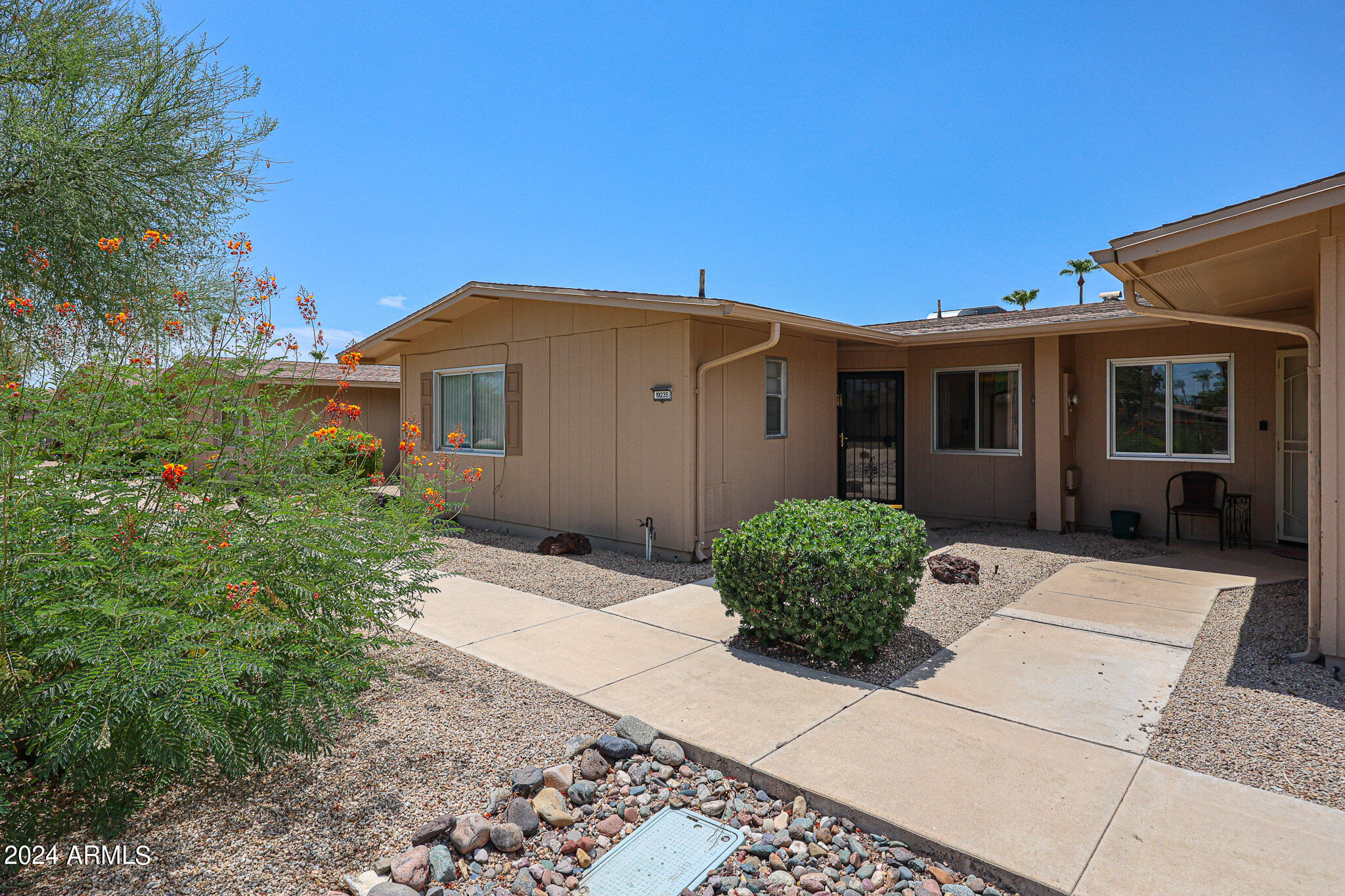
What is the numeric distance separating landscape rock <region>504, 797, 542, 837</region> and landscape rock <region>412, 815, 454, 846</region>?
0.20 metres

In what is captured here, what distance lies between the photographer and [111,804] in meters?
2.02

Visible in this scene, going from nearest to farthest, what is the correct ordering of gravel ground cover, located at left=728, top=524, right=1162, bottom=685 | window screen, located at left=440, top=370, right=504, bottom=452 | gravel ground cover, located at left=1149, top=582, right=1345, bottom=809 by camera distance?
1. gravel ground cover, located at left=1149, top=582, right=1345, bottom=809
2. gravel ground cover, located at left=728, top=524, right=1162, bottom=685
3. window screen, located at left=440, top=370, right=504, bottom=452

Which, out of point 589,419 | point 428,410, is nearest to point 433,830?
point 589,419

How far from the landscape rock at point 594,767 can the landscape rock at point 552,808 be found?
173 mm

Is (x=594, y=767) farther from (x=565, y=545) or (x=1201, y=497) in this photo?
(x=1201, y=497)

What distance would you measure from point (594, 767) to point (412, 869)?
2.61 ft

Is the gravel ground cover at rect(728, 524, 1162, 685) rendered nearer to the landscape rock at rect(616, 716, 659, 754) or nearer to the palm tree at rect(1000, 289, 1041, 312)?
the landscape rock at rect(616, 716, 659, 754)

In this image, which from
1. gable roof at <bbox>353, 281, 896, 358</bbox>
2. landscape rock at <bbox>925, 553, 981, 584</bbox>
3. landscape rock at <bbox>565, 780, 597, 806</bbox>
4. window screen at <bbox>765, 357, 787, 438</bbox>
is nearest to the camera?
landscape rock at <bbox>565, 780, 597, 806</bbox>

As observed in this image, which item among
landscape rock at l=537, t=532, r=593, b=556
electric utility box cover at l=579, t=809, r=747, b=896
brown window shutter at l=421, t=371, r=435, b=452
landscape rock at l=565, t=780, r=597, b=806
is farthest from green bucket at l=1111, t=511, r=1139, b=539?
brown window shutter at l=421, t=371, r=435, b=452

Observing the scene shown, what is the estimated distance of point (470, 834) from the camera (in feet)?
7.41

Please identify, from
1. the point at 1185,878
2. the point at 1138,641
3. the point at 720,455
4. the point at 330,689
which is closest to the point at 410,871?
the point at 330,689

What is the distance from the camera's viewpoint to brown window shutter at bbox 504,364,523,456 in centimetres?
822

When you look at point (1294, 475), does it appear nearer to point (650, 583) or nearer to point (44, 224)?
point (650, 583)

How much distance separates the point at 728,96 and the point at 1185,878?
10.2 meters
